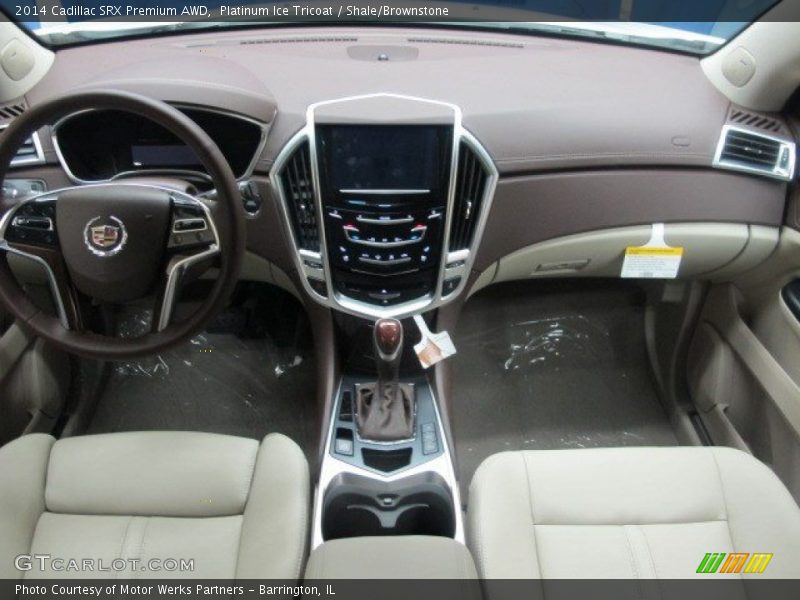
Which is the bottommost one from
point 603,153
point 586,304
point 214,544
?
point 586,304

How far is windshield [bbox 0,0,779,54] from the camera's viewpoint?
1.59 meters

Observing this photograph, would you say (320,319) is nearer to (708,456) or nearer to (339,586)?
(339,586)

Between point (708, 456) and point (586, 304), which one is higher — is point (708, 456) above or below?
above

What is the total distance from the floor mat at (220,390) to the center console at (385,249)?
42 centimetres

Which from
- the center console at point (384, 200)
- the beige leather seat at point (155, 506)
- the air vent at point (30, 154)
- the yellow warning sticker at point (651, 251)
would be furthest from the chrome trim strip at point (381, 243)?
the air vent at point (30, 154)

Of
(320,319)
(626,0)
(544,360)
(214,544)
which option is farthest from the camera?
(544,360)

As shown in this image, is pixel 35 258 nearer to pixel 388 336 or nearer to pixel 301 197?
pixel 301 197

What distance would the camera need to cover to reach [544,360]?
2006 millimetres

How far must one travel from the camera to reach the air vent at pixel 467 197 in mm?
1308

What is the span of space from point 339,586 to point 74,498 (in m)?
0.52

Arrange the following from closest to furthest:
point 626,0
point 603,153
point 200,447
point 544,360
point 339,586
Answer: point 339,586
point 200,447
point 603,153
point 626,0
point 544,360

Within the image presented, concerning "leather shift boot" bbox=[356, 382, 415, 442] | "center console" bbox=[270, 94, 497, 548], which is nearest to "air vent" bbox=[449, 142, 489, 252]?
"center console" bbox=[270, 94, 497, 548]

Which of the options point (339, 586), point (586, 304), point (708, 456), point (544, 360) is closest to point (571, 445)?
point (544, 360)

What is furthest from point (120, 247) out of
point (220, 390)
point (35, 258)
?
point (220, 390)
